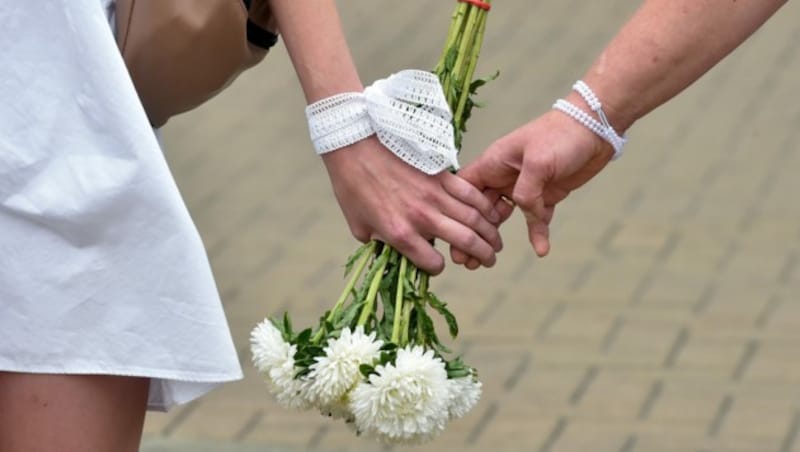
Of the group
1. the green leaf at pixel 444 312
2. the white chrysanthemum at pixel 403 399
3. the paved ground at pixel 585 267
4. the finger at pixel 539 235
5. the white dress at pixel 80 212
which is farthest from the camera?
the paved ground at pixel 585 267

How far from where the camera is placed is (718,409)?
185 inches

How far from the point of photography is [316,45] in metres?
2.63

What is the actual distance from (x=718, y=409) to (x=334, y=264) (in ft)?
5.32

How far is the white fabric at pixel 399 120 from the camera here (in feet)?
8.71

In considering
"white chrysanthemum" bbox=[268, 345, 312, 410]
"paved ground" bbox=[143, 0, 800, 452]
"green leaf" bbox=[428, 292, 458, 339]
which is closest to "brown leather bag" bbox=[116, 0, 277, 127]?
"white chrysanthemum" bbox=[268, 345, 312, 410]

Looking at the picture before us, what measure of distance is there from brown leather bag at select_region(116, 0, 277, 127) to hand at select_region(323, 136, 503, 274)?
32 cm

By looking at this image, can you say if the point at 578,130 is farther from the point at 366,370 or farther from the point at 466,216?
the point at 366,370

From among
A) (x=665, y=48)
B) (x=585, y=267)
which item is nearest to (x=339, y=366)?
(x=665, y=48)

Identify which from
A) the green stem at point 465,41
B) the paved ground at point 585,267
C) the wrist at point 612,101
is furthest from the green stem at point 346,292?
the paved ground at point 585,267

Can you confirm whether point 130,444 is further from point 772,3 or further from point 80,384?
point 772,3

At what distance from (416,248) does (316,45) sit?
1.21ft

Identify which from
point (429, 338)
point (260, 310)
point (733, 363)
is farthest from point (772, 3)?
point (260, 310)

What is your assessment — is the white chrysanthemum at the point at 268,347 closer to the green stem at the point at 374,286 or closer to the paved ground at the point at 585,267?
the green stem at the point at 374,286

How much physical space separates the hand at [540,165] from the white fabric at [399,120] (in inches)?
2.9
